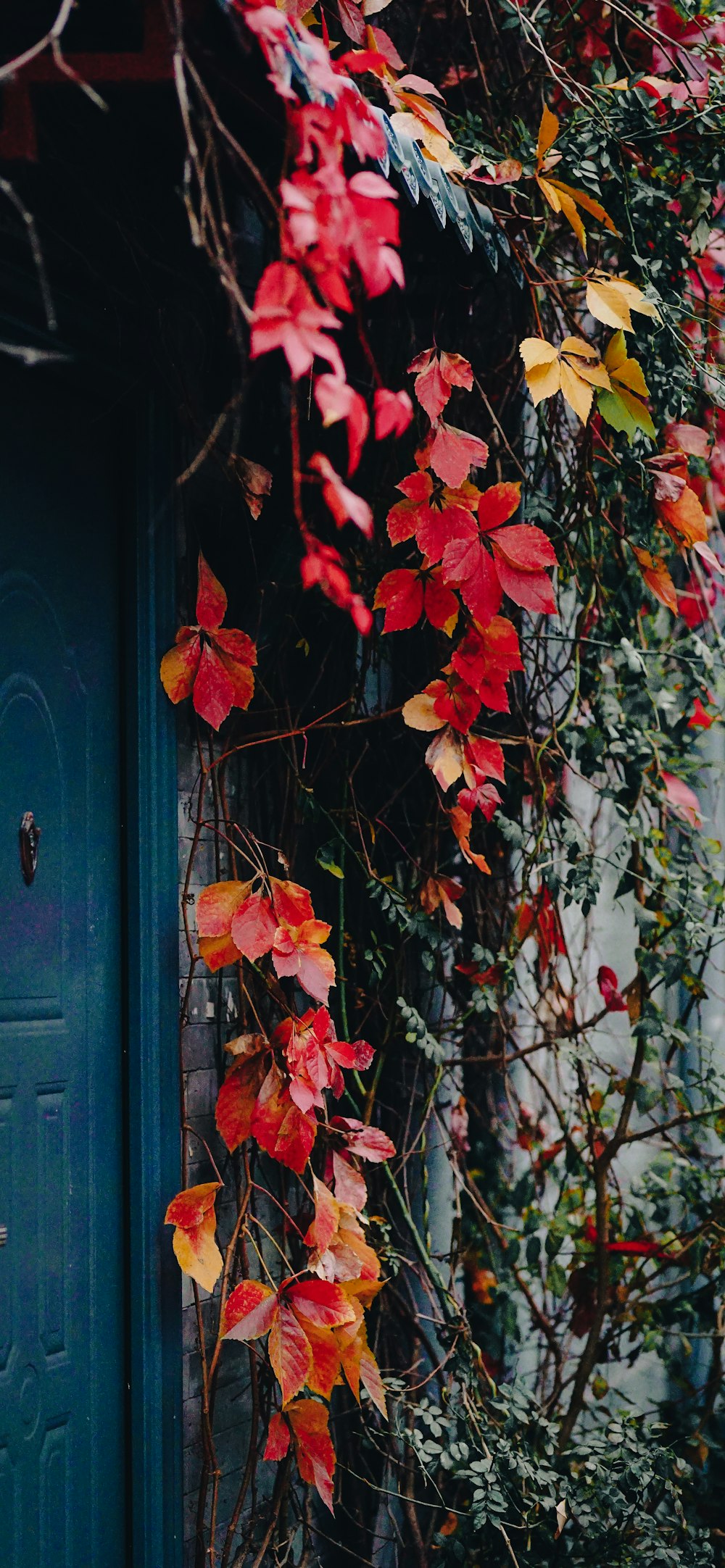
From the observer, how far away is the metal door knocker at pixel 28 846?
2398 mm

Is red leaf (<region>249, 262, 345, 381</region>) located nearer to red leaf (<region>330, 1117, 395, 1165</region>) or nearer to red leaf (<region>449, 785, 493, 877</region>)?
red leaf (<region>449, 785, 493, 877</region>)

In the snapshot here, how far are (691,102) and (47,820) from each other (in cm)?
202

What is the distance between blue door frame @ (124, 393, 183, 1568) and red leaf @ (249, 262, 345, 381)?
0.96 m

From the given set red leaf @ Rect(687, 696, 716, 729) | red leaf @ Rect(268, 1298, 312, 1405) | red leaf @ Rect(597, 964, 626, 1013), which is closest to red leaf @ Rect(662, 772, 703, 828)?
red leaf @ Rect(687, 696, 716, 729)

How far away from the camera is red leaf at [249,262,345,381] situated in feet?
5.60

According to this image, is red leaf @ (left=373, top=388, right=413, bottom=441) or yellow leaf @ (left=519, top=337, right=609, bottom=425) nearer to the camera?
red leaf @ (left=373, top=388, right=413, bottom=441)

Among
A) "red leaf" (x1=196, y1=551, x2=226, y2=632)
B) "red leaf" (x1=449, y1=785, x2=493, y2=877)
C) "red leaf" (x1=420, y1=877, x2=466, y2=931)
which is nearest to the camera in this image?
"red leaf" (x1=196, y1=551, x2=226, y2=632)

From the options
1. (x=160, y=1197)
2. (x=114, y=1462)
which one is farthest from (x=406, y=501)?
(x=114, y=1462)

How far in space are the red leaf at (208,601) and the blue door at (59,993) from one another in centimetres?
18

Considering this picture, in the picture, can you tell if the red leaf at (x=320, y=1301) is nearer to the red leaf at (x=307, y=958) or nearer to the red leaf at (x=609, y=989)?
the red leaf at (x=307, y=958)

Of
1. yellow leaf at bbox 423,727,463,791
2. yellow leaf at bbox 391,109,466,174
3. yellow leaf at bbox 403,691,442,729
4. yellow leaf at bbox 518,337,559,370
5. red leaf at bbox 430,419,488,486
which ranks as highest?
yellow leaf at bbox 391,109,466,174

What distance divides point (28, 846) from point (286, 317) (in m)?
1.12

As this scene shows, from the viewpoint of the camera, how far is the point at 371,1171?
3.03 m

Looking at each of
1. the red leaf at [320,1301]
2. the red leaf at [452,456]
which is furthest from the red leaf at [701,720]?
the red leaf at [320,1301]
